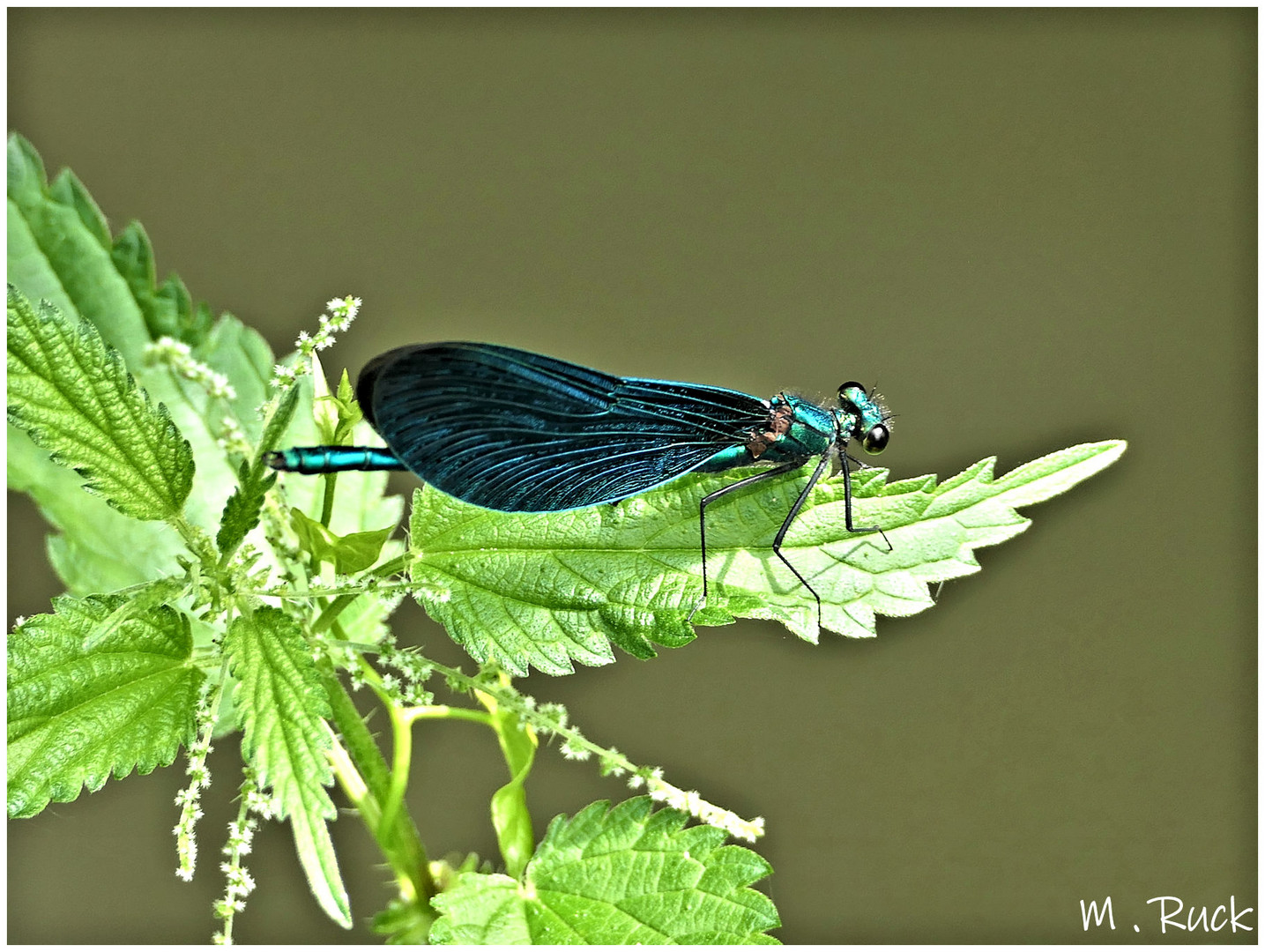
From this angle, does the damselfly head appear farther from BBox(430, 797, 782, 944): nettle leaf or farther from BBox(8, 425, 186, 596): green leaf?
BBox(8, 425, 186, 596): green leaf

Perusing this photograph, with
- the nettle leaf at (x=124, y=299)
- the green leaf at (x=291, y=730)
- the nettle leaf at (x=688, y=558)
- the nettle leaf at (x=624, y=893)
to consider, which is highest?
the nettle leaf at (x=124, y=299)

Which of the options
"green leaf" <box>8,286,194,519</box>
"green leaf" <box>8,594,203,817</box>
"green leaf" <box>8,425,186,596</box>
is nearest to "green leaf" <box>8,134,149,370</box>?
"green leaf" <box>8,425,186,596</box>

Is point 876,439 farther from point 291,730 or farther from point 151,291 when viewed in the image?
point 151,291

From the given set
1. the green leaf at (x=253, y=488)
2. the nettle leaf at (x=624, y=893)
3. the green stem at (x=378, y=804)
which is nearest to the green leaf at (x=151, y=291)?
the green leaf at (x=253, y=488)

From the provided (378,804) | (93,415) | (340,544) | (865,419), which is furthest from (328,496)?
(865,419)

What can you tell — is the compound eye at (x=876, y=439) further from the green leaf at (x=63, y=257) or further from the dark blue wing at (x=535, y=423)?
the green leaf at (x=63, y=257)

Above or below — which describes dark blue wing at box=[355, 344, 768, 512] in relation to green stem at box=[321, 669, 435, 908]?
above

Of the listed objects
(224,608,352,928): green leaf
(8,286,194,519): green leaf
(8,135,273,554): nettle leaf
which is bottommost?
(224,608,352,928): green leaf
